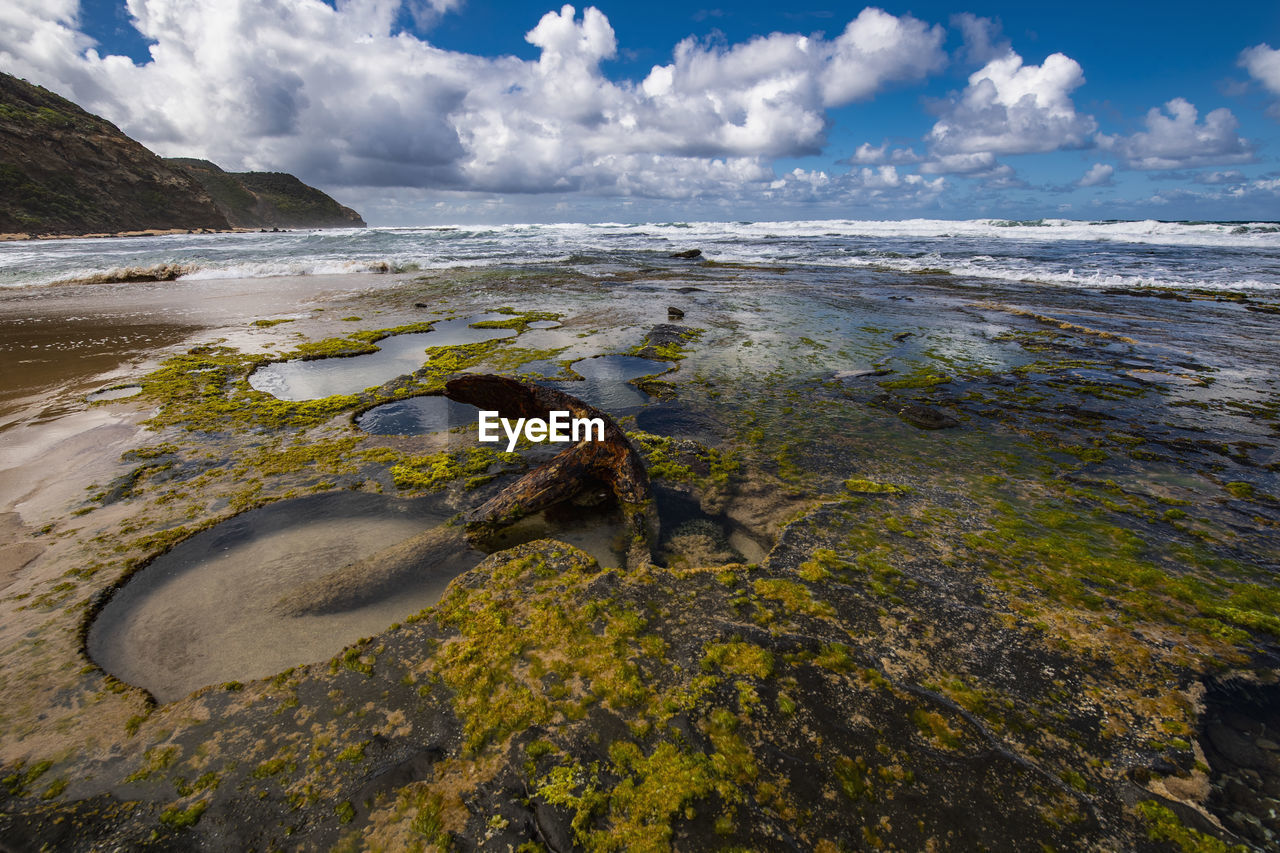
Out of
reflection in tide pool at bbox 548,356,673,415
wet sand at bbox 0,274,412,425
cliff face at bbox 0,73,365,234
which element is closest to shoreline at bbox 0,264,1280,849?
reflection in tide pool at bbox 548,356,673,415

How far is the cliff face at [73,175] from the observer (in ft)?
197

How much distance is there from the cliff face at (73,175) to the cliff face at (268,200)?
37.3m

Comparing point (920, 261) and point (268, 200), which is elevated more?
point (268, 200)

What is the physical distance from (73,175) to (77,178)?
1.52ft

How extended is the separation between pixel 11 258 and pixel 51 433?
38.8m

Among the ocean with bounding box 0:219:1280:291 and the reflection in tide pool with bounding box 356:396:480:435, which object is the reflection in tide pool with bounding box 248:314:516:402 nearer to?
the reflection in tide pool with bounding box 356:396:480:435

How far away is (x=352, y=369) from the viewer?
8.84 metres

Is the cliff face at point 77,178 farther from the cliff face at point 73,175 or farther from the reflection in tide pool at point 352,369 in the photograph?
the reflection in tide pool at point 352,369

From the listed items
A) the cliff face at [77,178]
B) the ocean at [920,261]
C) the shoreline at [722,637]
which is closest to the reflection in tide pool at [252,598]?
the shoreline at [722,637]

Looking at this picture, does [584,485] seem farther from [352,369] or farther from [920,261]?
[920,261]

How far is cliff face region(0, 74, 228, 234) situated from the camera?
60.2 m

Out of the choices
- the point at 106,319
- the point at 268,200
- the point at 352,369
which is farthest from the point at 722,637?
the point at 268,200

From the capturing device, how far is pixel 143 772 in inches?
90.6

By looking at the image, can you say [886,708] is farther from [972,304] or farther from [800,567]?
[972,304]
